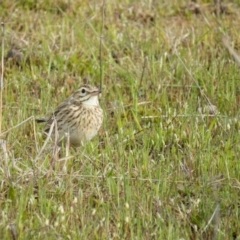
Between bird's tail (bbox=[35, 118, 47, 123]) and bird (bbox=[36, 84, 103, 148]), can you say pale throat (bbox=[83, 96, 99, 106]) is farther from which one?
bird's tail (bbox=[35, 118, 47, 123])

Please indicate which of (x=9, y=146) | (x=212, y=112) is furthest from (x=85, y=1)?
(x=9, y=146)

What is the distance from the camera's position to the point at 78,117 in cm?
920

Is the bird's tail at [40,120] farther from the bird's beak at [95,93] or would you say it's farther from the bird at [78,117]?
the bird's beak at [95,93]

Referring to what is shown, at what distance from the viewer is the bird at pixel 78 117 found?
356 inches

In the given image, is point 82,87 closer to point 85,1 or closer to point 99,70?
point 99,70

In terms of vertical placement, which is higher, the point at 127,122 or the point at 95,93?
the point at 95,93

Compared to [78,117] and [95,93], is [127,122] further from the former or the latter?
[78,117]

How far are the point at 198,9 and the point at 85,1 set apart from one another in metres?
1.27

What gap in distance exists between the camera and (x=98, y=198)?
763 cm

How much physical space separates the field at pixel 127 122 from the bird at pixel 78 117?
13cm

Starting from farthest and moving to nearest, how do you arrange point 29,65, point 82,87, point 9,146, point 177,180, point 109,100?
1. point 29,65
2. point 109,100
3. point 82,87
4. point 9,146
5. point 177,180

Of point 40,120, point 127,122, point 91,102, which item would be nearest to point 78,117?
point 91,102

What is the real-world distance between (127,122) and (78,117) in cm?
50

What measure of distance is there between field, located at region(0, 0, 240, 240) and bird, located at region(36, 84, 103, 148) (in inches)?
5.3
